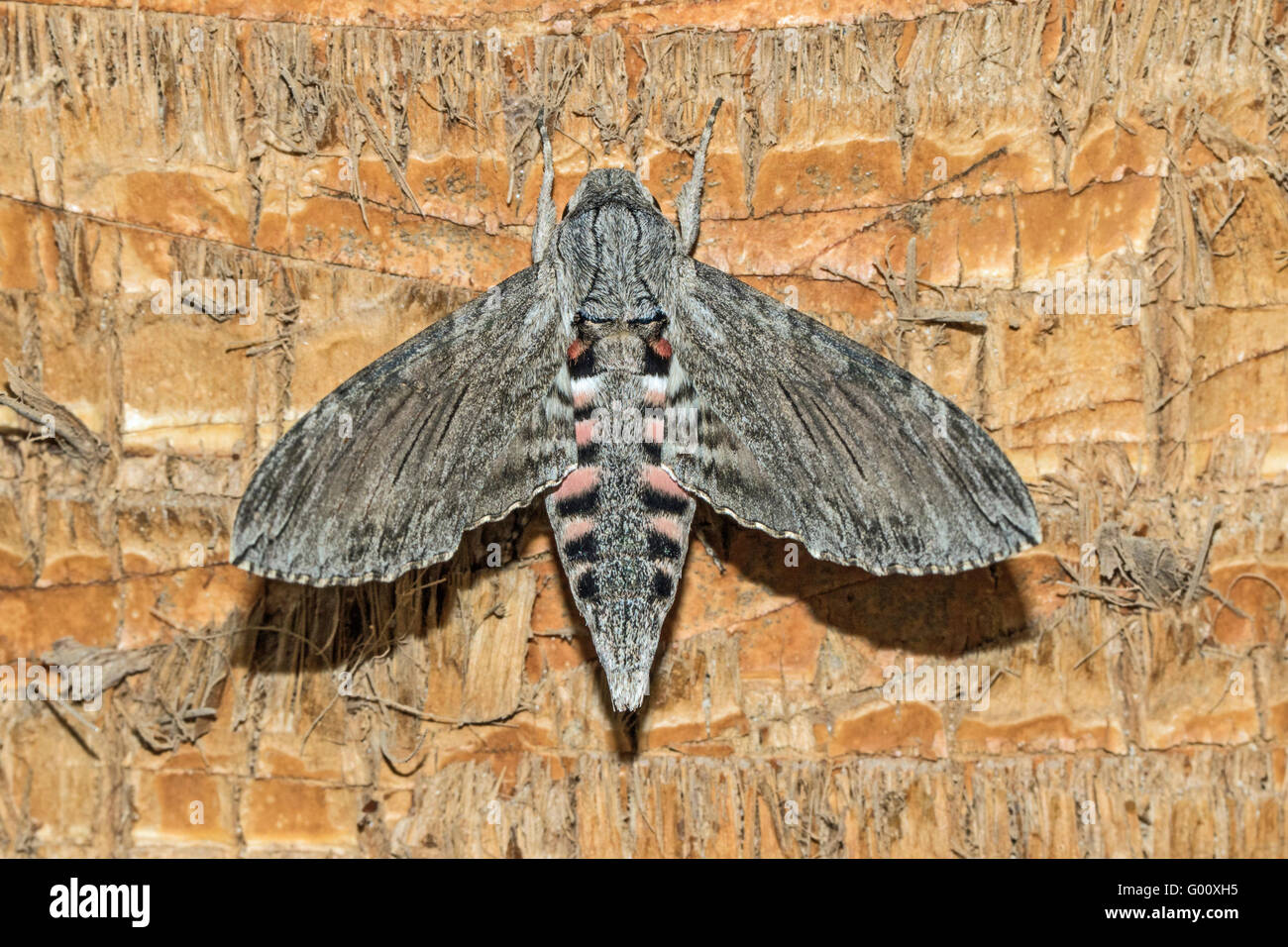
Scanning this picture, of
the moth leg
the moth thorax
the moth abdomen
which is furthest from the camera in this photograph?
the moth leg

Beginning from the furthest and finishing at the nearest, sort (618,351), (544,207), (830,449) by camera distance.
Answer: (544,207) < (618,351) < (830,449)

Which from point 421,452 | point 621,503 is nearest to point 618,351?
point 621,503

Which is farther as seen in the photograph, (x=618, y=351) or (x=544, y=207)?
(x=544, y=207)

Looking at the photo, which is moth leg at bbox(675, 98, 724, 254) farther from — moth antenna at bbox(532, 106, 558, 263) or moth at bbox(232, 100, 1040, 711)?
moth antenna at bbox(532, 106, 558, 263)

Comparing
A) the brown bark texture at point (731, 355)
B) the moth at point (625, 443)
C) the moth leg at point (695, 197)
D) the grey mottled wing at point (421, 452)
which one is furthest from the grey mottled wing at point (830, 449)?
the grey mottled wing at point (421, 452)

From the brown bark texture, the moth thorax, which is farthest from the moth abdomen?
the brown bark texture

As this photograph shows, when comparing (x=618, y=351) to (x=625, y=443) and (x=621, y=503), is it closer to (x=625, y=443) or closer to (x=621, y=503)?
(x=625, y=443)

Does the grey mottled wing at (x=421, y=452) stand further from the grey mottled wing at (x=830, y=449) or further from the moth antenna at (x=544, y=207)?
the grey mottled wing at (x=830, y=449)

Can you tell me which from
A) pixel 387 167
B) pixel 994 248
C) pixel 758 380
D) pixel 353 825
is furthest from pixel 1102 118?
pixel 353 825
